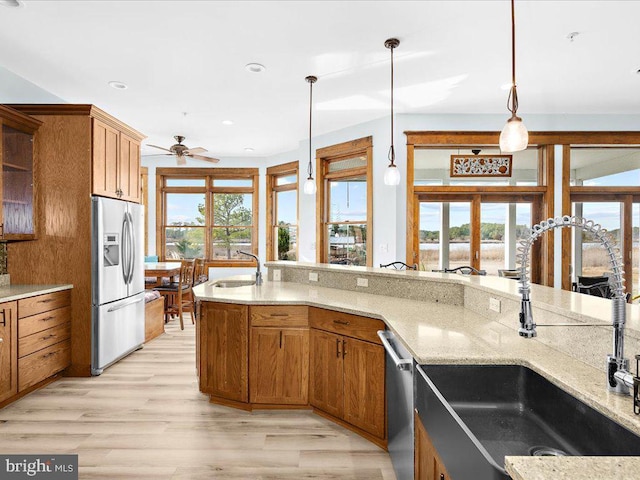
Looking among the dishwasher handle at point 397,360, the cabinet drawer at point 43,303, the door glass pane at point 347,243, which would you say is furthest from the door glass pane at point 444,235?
the cabinet drawer at point 43,303

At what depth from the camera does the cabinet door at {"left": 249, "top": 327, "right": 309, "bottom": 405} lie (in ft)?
8.95

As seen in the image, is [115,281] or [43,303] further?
[115,281]

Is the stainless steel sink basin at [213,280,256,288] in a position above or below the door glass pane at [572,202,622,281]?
below

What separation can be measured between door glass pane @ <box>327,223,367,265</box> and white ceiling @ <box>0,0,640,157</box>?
1.57 metres

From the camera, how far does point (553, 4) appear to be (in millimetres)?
2564

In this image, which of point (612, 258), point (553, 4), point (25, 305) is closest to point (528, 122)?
point (553, 4)

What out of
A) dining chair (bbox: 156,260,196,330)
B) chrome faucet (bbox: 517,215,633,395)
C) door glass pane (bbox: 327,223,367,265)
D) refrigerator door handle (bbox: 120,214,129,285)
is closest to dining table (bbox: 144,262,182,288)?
dining chair (bbox: 156,260,196,330)

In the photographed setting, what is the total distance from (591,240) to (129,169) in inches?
229

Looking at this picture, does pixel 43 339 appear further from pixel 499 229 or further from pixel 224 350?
pixel 499 229

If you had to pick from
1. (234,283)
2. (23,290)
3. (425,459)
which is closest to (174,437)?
(234,283)

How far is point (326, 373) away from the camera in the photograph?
8.56 feet

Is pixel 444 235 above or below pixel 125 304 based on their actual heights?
above

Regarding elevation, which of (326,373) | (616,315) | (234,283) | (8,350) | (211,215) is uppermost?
(211,215)

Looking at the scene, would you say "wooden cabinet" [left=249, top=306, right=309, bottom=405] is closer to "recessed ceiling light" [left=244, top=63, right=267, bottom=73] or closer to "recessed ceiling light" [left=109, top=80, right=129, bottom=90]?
"recessed ceiling light" [left=244, top=63, right=267, bottom=73]
